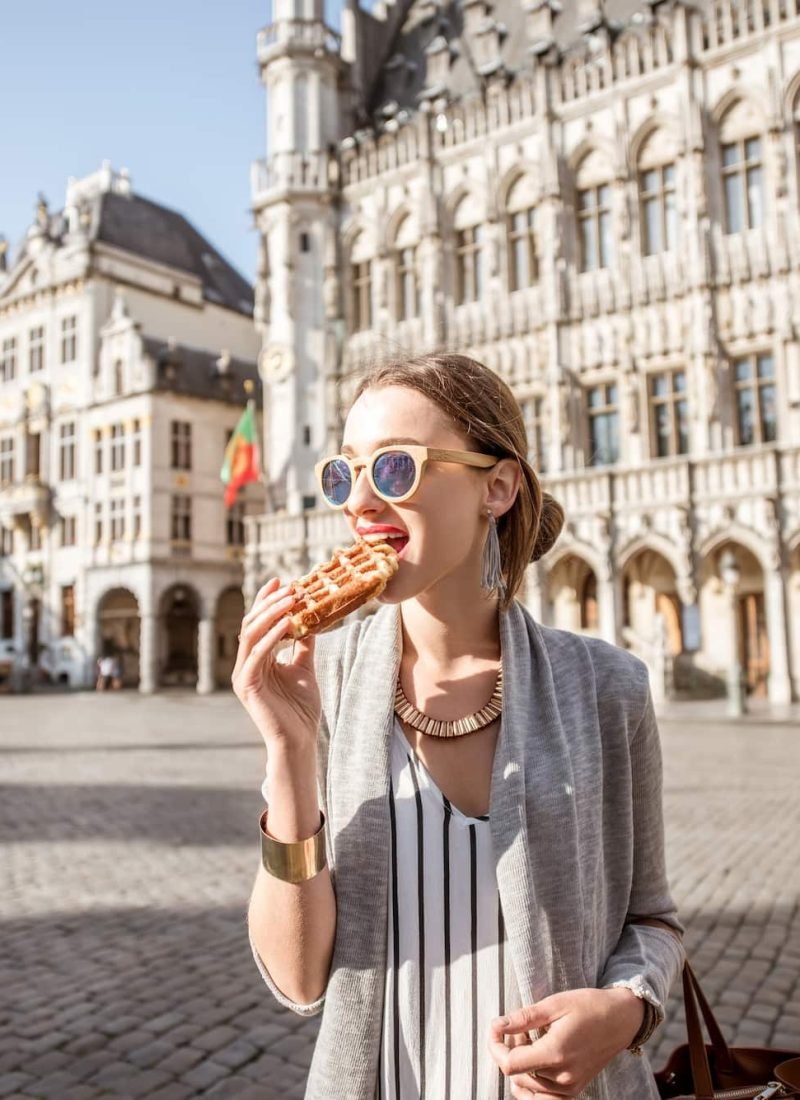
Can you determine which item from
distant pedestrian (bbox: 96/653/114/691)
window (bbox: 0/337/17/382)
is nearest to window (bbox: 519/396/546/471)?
distant pedestrian (bbox: 96/653/114/691)

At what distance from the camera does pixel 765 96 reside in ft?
69.9

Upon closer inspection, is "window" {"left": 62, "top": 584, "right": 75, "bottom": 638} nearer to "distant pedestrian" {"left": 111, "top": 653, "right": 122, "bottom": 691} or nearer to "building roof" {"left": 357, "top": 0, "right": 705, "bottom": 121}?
"distant pedestrian" {"left": 111, "top": 653, "right": 122, "bottom": 691}

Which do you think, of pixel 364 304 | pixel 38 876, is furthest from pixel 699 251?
pixel 38 876

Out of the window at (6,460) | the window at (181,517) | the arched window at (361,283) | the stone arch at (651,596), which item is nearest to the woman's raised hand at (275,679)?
the stone arch at (651,596)

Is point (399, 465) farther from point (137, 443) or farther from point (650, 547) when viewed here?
point (137, 443)

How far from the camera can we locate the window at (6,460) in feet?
127

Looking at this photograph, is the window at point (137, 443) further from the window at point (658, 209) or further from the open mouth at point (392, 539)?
the open mouth at point (392, 539)

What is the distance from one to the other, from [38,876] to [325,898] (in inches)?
224

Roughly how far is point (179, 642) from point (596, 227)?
2241 centimetres

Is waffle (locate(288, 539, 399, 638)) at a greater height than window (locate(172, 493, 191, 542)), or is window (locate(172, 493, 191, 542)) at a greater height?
window (locate(172, 493, 191, 542))

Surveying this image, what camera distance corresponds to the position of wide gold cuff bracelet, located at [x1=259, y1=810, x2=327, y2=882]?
1464 mm

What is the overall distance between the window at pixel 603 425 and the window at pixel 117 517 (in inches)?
721

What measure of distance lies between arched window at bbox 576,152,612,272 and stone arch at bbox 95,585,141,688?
21047 mm

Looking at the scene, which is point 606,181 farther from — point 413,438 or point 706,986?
point 413,438
